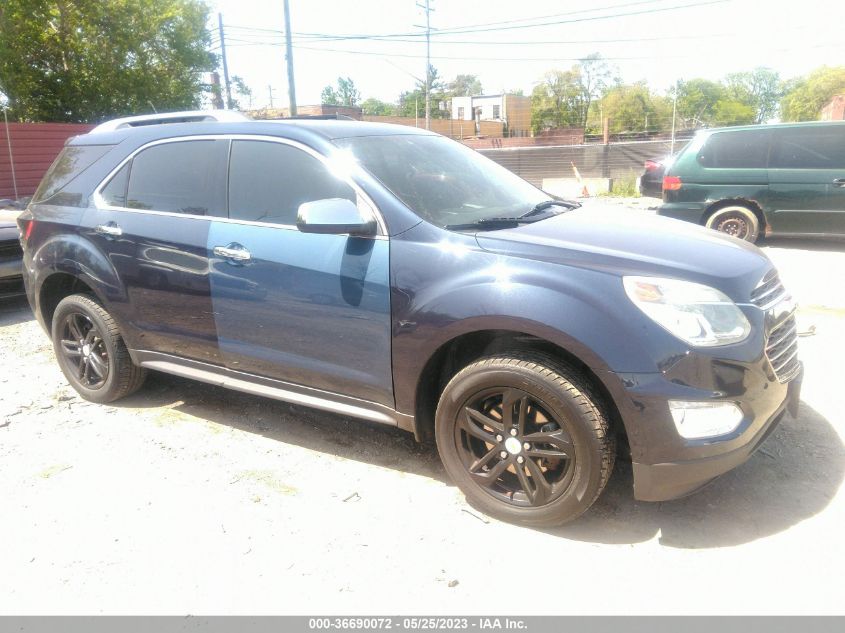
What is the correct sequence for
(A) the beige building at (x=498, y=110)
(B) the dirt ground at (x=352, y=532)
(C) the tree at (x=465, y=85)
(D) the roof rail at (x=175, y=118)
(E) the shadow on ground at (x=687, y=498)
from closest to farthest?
(B) the dirt ground at (x=352, y=532)
(E) the shadow on ground at (x=687, y=498)
(D) the roof rail at (x=175, y=118)
(A) the beige building at (x=498, y=110)
(C) the tree at (x=465, y=85)

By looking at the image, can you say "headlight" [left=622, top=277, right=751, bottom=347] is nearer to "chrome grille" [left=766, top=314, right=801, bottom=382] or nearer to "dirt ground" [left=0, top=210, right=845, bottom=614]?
"chrome grille" [left=766, top=314, right=801, bottom=382]

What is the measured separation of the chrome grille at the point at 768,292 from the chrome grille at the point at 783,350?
10 centimetres

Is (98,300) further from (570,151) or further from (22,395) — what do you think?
(570,151)

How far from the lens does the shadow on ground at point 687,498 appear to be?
276 centimetres

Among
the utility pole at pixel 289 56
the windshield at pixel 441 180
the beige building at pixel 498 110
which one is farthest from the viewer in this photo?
the beige building at pixel 498 110

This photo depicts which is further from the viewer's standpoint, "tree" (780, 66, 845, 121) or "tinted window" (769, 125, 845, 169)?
"tree" (780, 66, 845, 121)

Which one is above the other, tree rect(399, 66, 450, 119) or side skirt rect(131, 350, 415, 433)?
tree rect(399, 66, 450, 119)

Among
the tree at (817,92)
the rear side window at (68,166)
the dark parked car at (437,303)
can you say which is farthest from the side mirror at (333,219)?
the tree at (817,92)

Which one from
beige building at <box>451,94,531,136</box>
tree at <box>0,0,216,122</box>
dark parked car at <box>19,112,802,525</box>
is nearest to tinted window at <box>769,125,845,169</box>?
dark parked car at <box>19,112,802,525</box>

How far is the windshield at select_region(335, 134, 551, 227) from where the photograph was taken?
3162 mm

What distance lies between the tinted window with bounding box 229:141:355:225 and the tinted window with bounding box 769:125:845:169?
7894 mm

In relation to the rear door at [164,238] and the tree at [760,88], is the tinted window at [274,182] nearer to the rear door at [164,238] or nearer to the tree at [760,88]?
the rear door at [164,238]

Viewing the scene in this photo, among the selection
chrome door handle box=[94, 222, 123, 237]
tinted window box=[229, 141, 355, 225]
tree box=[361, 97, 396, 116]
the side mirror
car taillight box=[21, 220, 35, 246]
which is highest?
tree box=[361, 97, 396, 116]

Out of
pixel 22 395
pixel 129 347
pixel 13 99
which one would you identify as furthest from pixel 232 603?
pixel 13 99
